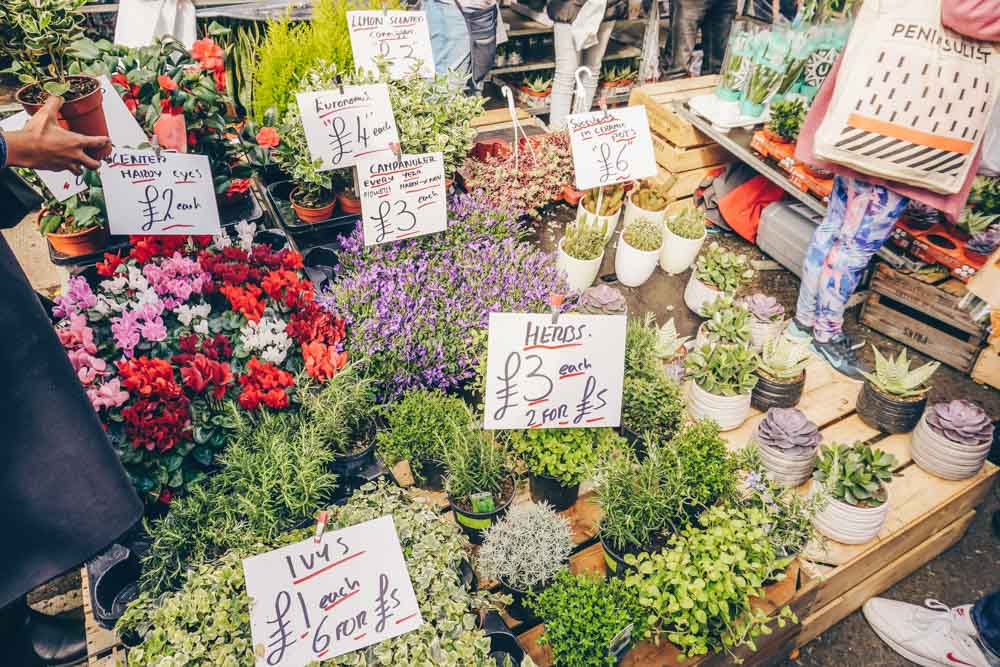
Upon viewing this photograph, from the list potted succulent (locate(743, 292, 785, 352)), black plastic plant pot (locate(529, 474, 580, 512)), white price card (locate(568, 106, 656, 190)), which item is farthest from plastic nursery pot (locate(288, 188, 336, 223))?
potted succulent (locate(743, 292, 785, 352))

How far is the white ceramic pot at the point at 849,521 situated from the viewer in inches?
79.1

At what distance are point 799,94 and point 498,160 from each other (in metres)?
1.81

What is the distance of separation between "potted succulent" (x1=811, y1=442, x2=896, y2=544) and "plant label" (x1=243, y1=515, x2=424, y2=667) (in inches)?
52.1

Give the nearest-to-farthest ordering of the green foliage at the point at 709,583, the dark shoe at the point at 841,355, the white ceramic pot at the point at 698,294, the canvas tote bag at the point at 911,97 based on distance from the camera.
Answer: the green foliage at the point at 709,583
the canvas tote bag at the point at 911,97
the dark shoe at the point at 841,355
the white ceramic pot at the point at 698,294

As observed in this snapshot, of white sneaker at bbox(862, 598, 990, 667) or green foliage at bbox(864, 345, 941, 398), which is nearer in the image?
white sneaker at bbox(862, 598, 990, 667)

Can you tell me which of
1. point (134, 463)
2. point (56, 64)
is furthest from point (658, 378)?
point (56, 64)

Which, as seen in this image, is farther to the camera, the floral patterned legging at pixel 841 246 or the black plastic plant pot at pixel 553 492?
the floral patterned legging at pixel 841 246

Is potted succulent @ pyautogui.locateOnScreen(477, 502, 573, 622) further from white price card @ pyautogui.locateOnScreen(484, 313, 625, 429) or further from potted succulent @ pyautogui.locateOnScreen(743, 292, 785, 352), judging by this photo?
potted succulent @ pyautogui.locateOnScreen(743, 292, 785, 352)

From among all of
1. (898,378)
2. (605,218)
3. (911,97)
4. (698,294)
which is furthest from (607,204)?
(898,378)

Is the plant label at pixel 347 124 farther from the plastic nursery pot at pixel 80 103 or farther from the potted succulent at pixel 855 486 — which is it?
the potted succulent at pixel 855 486

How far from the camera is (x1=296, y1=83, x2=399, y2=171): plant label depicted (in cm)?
241

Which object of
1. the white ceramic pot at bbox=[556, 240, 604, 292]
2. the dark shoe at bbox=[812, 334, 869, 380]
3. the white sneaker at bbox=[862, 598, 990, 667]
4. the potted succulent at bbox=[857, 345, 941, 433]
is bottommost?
the white sneaker at bbox=[862, 598, 990, 667]

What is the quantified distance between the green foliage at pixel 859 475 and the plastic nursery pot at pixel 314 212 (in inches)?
85.0

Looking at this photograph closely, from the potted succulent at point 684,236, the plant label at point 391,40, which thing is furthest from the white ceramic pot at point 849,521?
the plant label at point 391,40
